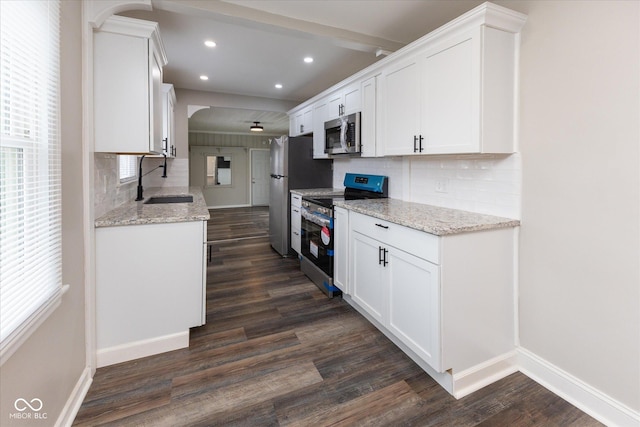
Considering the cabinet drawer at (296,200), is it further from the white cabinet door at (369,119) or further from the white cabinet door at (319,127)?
the white cabinet door at (369,119)

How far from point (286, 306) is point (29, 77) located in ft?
7.79

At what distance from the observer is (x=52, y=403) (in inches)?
55.4

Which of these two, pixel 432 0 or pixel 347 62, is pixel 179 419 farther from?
pixel 347 62

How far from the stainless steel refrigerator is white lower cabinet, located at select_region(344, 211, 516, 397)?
94.7 inches

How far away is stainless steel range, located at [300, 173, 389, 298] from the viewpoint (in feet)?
10.2

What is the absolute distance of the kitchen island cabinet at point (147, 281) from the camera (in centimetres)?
201

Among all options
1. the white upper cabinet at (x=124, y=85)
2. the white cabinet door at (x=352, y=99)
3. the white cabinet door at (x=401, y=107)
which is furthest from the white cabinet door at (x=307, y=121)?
the white upper cabinet at (x=124, y=85)

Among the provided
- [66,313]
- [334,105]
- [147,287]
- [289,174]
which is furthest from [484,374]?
[289,174]

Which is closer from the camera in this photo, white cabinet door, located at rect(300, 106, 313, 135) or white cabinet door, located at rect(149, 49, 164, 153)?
white cabinet door, located at rect(149, 49, 164, 153)

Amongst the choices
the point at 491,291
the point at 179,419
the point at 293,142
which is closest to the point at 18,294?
the point at 179,419

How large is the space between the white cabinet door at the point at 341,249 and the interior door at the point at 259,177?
7.77 meters

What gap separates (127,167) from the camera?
336 centimetres

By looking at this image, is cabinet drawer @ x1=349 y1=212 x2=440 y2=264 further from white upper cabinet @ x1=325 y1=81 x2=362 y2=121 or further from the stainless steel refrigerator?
the stainless steel refrigerator

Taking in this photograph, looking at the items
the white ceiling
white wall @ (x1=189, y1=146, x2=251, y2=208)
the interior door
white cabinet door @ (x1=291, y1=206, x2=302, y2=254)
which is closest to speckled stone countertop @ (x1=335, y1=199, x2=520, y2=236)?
white cabinet door @ (x1=291, y1=206, x2=302, y2=254)
